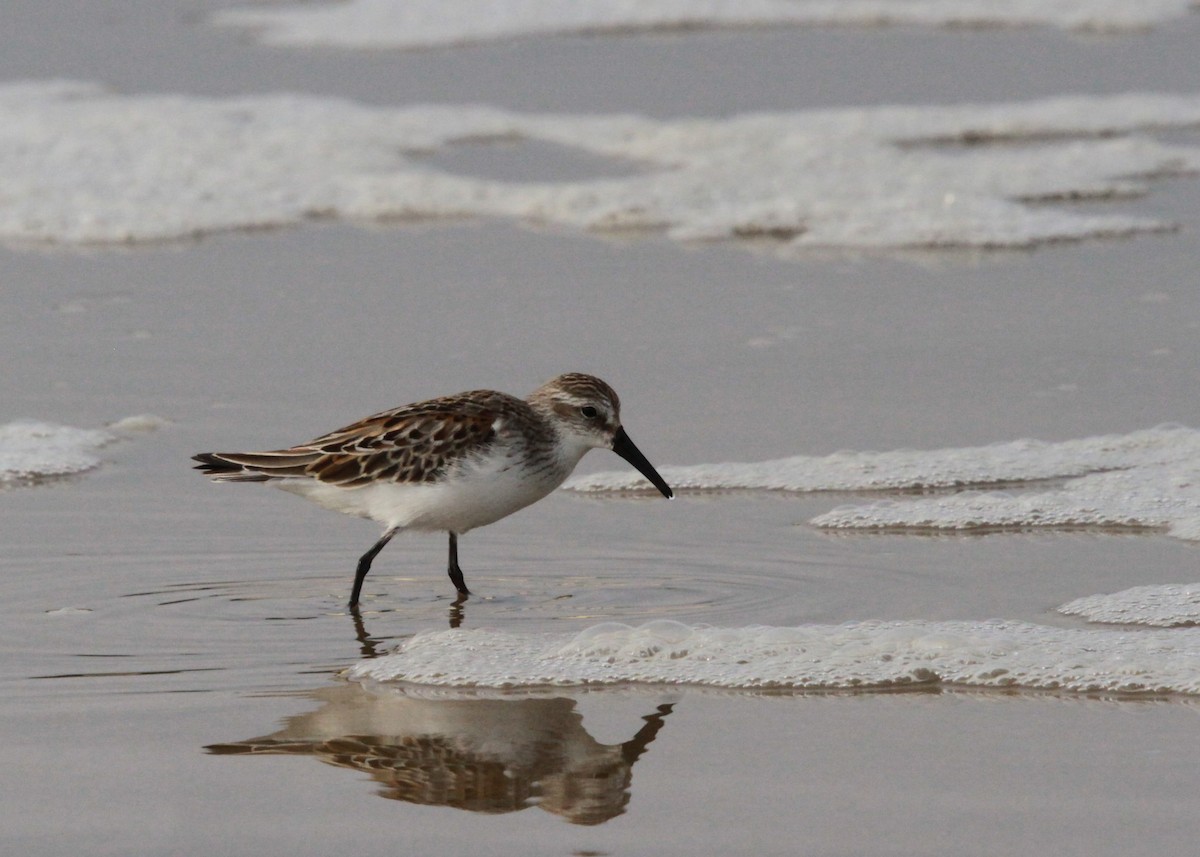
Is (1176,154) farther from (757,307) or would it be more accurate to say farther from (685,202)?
(757,307)

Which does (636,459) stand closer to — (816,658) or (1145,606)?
(816,658)

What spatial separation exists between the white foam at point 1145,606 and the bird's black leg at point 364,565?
7.17ft

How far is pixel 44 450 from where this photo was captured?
815 cm

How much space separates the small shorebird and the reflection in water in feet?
3.96

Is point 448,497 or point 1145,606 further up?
point 448,497

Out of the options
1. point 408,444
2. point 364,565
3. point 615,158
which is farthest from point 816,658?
point 615,158

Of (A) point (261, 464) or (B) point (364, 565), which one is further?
(A) point (261, 464)

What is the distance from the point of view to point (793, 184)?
13.2m

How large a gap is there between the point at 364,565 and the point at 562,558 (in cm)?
76

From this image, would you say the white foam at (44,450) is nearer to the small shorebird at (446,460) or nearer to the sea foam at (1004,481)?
the small shorebird at (446,460)

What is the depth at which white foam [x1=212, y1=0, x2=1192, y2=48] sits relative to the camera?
19.5 m

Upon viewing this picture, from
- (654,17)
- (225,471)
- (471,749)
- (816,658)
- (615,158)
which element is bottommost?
(471,749)

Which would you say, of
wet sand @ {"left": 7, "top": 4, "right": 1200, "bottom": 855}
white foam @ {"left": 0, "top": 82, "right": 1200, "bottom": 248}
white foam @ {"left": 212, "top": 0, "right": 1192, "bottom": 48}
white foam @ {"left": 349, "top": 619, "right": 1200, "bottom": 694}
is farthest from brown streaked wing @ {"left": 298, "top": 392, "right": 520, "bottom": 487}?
white foam @ {"left": 212, "top": 0, "right": 1192, "bottom": 48}

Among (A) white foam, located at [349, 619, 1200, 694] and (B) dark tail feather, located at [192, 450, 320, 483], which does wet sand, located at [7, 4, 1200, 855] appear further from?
(B) dark tail feather, located at [192, 450, 320, 483]
